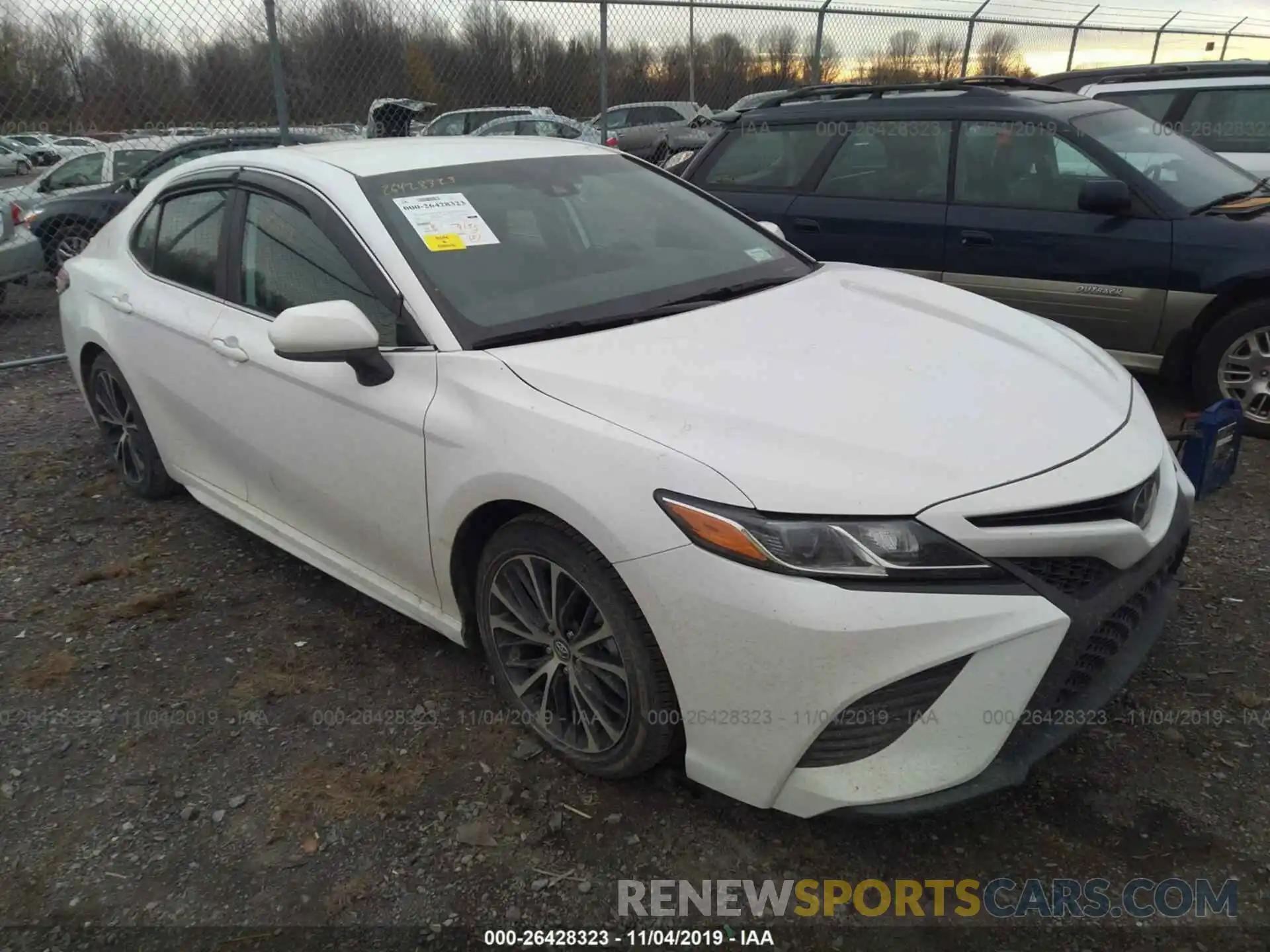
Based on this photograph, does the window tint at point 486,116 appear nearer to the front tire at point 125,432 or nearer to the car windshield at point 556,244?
the front tire at point 125,432

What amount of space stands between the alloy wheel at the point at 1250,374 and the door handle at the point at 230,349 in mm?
4490

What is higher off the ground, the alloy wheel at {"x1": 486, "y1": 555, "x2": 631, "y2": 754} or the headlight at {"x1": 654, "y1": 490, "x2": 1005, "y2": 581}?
the headlight at {"x1": 654, "y1": 490, "x2": 1005, "y2": 581}

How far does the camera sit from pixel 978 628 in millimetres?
1857

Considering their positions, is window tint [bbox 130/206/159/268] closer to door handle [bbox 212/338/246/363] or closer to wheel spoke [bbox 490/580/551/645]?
door handle [bbox 212/338/246/363]

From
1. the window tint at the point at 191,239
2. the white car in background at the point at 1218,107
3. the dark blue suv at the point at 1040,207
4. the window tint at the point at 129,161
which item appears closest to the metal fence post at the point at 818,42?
the white car in background at the point at 1218,107

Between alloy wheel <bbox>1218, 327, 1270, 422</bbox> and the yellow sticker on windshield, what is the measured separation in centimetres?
388

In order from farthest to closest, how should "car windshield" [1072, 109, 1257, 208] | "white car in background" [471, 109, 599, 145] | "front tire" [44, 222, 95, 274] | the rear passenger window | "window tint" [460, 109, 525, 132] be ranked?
"white car in background" [471, 109, 599, 145] < "window tint" [460, 109, 525, 132] < "front tire" [44, 222, 95, 274] < the rear passenger window < "car windshield" [1072, 109, 1257, 208]

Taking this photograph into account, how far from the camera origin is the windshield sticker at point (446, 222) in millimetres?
2729

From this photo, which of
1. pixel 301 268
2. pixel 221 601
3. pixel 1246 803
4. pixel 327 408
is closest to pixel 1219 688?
pixel 1246 803

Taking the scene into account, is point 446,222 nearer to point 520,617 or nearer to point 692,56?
point 520,617

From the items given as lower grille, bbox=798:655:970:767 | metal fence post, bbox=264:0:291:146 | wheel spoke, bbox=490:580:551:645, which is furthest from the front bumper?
metal fence post, bbox=264:0:291:146

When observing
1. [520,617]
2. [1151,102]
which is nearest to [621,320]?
[520,617]

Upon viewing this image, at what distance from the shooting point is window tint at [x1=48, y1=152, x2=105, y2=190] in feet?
32.7

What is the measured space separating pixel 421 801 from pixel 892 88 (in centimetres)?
506
